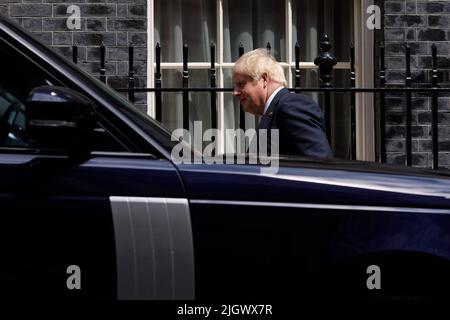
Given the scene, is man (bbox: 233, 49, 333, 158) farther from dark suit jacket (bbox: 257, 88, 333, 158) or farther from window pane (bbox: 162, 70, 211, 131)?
window pane (bbox: 162, 70, 211, 131)

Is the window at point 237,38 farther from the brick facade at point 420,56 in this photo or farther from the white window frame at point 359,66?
the brick facade at point 420,56

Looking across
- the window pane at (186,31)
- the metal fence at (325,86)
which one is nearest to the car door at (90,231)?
the metal fence at (325,86)

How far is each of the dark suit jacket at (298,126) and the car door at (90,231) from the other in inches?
70.6

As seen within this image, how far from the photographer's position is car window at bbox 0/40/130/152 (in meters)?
3.43

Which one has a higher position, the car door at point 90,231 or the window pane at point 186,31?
the window pane at point 186,31

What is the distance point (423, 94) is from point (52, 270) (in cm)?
627

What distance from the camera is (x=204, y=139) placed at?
9344 millimetres

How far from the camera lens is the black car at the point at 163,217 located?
129 inches

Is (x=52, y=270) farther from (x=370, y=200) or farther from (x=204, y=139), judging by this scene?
(x=204, y=139)

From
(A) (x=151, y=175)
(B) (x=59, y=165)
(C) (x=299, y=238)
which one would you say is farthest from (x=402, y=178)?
(B) (x=59, y=165)

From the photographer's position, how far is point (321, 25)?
31.1ft

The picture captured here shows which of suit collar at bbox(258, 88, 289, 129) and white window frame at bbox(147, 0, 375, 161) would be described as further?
white window frame at bbox(147, 0, 375, 161)

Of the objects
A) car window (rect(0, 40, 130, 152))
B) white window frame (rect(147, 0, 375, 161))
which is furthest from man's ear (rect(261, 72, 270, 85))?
white window frame (rect(147, 0, 375, 161))

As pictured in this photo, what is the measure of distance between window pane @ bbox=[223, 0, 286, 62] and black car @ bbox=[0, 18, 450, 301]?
5939 mm
